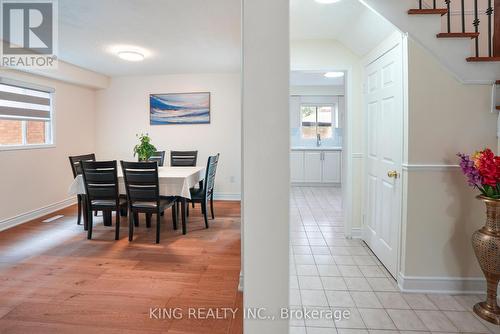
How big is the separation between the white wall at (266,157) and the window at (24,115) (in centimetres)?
418

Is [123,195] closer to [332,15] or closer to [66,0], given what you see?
[66,0]

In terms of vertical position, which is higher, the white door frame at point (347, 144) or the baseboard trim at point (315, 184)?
the white door frame at point (347, 144)

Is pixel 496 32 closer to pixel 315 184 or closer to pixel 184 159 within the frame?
pixel 184 159

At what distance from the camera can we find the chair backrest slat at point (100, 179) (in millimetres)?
3311

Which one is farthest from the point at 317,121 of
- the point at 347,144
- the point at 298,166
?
the point at 347,144

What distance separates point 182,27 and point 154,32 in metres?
0.38

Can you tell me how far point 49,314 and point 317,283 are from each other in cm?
203

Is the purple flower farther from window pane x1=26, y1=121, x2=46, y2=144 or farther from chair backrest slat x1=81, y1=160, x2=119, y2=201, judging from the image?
window pane x1=26, y1=121, x2=46, y2=144

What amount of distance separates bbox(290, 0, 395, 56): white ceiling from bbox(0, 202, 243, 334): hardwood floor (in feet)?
8.10

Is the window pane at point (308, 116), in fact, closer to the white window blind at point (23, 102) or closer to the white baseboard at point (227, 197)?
the white baseboard at point (227, 197)

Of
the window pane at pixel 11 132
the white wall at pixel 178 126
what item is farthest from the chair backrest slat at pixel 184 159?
the window pane at pixel 11 132

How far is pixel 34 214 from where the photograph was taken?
4355 millimetres

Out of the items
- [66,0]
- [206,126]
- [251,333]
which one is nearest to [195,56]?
[206,126]

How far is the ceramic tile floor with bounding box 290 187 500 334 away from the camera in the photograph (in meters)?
1.90
